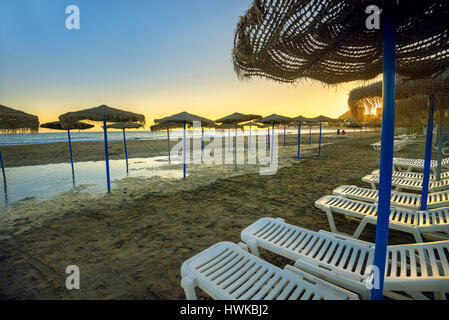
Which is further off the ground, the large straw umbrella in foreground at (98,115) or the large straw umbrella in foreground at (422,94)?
the large straw umbrella in foreground at (98,115)

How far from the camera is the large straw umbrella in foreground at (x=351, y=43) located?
3.51 feet

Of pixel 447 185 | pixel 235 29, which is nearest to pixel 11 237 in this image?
pixel 235 29

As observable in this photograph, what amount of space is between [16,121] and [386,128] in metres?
10.2

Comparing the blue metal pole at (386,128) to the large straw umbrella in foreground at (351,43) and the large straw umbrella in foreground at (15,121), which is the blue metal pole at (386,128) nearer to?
the large straw umbrella in foreground at (351,43)

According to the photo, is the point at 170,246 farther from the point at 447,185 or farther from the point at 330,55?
the point at 447,185

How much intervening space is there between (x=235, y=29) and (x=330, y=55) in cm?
95

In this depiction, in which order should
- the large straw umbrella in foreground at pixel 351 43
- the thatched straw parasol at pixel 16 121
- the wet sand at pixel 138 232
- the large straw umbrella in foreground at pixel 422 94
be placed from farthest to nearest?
1. the thatched straw parasol at pixel 16 121
2. the large straw umbrella in foreground at pixel 422 94
3. the wet sand at pixel 138 232
4. the large straw umbrella in foreground at pixel 351 43

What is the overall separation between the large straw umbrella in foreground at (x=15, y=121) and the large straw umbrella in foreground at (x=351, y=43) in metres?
8.12

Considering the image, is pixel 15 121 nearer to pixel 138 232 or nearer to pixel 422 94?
pixel 138 232

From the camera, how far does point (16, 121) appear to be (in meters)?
6.75

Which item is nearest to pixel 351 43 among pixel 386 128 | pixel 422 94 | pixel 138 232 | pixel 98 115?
pixel 386 128

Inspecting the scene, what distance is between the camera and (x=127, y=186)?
6.13 m

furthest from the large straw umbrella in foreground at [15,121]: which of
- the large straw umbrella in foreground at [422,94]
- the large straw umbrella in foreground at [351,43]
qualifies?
the large straw umbrella in foreground at [422,94]
